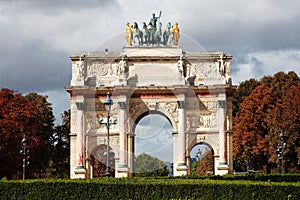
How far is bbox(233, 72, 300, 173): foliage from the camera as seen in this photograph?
52.0 m

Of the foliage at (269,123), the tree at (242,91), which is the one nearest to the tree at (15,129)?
the foliage at (269,123)

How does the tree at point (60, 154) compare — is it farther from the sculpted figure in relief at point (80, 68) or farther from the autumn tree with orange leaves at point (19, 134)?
the sculpted figure in relief at point (80, 68)

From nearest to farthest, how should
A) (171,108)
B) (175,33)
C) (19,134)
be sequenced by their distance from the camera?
(171,108) < (175,33) < (19,134)

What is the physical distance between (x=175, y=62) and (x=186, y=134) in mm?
5491

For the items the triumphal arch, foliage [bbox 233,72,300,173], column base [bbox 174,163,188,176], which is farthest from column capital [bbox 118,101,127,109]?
foliage [bbox 233,72,300,173]

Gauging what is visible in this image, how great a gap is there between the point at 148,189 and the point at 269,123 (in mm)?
31116

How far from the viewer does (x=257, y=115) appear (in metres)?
60.0

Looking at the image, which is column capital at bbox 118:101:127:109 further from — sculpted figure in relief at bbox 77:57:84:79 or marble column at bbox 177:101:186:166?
marble column at bbox 177:101:186:166

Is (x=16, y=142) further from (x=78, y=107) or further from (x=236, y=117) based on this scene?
(x=236, y=117)

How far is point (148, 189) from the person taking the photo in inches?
1006

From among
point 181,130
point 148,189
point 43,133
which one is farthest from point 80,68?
point 148,189

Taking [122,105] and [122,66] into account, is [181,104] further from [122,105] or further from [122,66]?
[122,66]

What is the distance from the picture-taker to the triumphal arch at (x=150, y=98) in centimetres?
4956

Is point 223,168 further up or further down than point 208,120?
further down
